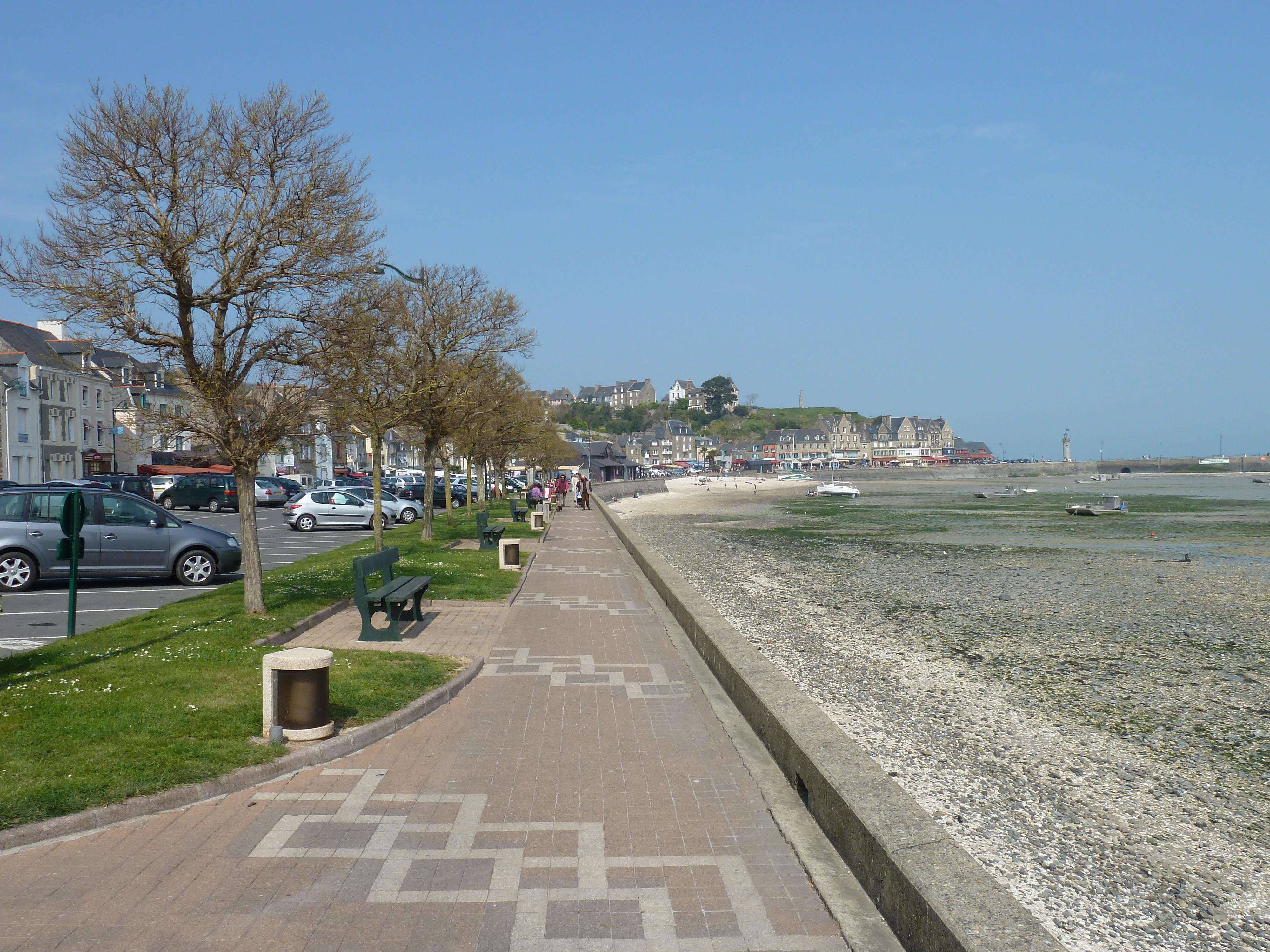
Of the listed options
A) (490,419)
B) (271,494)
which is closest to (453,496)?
(271,494)

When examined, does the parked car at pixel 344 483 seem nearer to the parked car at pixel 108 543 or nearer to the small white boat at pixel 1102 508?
the parked car at pixel 108 543

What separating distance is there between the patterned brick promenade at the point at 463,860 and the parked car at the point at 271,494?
40884mm

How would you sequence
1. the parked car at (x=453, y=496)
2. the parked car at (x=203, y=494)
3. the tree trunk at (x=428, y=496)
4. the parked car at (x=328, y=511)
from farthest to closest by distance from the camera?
the parked car at (x=453, y=496) → the parked car at (x=203, y=494) → the parked car at (x=328, y=511) → the tree trunk at (x=428, y=496)

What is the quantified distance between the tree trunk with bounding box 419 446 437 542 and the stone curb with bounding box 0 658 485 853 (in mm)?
16420

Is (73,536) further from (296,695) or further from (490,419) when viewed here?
(490,419)

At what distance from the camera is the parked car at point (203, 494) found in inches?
1570

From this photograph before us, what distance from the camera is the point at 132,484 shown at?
40.3 m

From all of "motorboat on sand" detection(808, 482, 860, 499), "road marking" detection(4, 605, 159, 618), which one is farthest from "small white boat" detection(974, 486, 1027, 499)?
"road marking" detection(4, 605, 159, 618)

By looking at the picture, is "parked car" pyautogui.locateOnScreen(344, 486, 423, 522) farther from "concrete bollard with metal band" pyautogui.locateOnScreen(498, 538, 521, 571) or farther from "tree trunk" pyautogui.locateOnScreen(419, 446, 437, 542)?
"concrete bollard with metal band" pyautogui.locateOnScreen(498, 538, 521, 571)

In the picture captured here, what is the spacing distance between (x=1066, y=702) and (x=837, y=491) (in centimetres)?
7936

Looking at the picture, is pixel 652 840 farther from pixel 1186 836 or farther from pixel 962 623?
pixel 962 623

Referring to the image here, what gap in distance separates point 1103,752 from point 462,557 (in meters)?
14.2

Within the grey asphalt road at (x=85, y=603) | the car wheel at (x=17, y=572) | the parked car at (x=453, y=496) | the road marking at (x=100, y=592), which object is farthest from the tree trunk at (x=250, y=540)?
the parked car at (x=453, y=496)

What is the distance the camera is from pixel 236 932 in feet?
13.5
